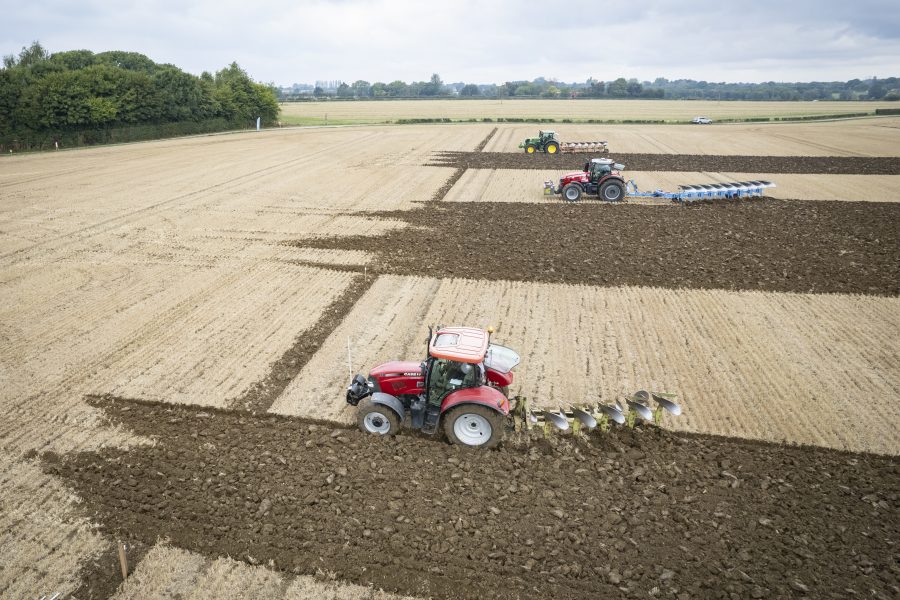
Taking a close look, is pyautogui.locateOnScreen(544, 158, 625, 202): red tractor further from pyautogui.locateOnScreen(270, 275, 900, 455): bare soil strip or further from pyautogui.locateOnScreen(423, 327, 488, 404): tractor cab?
pyautogui.locateOnScreen(423, 327, 488, 404): tractor cab

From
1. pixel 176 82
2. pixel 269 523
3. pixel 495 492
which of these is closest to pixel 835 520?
pixel 495 492

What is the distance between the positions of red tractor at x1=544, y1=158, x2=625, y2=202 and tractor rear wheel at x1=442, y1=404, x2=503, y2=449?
19847mm

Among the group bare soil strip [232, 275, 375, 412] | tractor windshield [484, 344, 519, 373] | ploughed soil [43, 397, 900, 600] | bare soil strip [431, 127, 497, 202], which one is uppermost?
bare soil strip [431, 127, 497, 202]

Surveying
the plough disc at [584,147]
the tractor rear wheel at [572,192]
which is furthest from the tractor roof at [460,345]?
the plough disc at [584,147]

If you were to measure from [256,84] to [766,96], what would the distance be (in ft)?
531

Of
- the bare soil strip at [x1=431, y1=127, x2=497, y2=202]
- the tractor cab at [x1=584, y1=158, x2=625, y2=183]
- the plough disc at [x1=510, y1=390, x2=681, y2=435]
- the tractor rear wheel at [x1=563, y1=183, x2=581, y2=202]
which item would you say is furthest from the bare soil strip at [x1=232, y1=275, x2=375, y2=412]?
the tractor cab at [x1=584, y1=158, x2=625, y2=183]

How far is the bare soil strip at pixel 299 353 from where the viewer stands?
11.4m

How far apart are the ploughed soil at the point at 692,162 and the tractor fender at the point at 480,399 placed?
30.0 metres

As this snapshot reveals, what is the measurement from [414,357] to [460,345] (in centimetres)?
371

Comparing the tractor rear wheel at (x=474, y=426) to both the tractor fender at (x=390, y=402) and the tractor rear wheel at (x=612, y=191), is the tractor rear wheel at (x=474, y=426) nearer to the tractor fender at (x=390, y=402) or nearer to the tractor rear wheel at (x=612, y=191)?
the tractor fender at (x=390, y=402)

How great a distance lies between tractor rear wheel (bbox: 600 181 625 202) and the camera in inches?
1067

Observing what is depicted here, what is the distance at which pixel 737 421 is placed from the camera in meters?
10.6

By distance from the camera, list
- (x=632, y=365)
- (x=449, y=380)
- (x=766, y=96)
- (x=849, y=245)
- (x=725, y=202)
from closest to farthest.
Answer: (x=449, y=380), (x=632, y=365), (x=849, y=245), (x=725, y=202), (x=766, y=96)

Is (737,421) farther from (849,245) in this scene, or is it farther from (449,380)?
(849,245)
